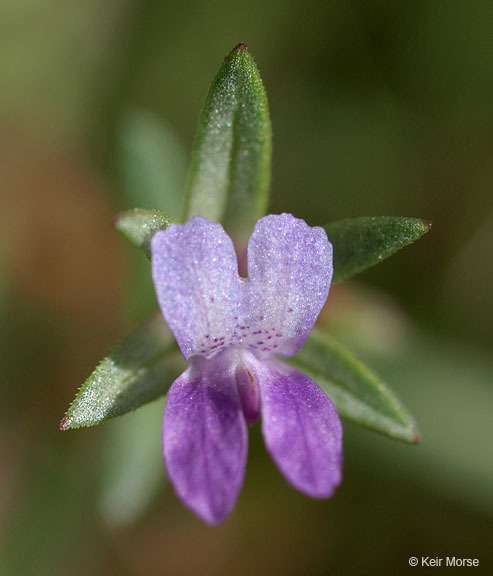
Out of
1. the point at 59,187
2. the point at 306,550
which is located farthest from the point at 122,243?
the point at 306,550

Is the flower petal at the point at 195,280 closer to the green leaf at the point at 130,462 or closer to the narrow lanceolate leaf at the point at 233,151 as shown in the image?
the narrow lanceolate leaf at the point at 233,151

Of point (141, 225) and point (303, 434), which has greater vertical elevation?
point (141, 225)

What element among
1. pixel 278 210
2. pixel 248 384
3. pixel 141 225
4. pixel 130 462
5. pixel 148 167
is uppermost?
pixel 141 225

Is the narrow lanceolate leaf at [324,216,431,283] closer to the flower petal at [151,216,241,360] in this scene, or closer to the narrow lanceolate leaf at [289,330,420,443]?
the narrow lanceolate leaf at [289,330,420,443]

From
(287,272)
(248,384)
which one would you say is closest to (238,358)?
(248,384)

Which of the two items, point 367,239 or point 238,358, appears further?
point 367,239

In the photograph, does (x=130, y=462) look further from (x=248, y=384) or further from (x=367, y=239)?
(x=367, y=239)
